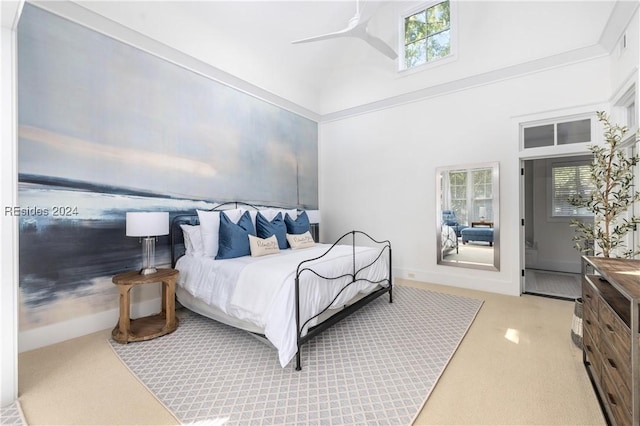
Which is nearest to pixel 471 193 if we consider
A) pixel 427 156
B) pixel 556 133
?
pixel 427 156

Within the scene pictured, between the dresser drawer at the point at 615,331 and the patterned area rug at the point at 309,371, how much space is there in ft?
3.53

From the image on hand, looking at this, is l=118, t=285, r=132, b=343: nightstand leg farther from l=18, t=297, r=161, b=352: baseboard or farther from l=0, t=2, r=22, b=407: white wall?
l=0, t=2, r=22, b=407: white wall

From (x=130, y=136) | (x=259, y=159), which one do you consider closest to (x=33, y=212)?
(x=130, y=136)

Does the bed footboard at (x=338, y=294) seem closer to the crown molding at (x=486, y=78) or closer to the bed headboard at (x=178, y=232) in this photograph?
the bed headboard at (x=178, y=232)

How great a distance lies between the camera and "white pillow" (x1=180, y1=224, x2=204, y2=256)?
136 inches

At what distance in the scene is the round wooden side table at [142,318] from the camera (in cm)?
271

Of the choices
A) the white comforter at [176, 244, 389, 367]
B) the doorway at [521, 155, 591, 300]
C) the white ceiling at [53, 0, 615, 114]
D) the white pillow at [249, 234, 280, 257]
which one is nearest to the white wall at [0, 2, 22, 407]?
the white comforter at [176, 244, 389, 367]

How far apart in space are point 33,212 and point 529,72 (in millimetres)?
6176

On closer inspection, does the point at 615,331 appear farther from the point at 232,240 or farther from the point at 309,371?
the point at 232,240

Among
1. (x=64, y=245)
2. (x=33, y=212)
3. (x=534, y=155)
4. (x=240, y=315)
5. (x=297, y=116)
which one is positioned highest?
(x=297, y=116)

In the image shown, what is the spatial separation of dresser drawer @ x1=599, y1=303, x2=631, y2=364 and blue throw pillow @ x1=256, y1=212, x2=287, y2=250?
3.15 m

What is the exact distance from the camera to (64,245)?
2.77m

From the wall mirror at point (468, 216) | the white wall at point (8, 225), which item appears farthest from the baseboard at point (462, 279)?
the white wall at point (8, 225)

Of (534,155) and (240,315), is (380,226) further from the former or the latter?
(240,315)
